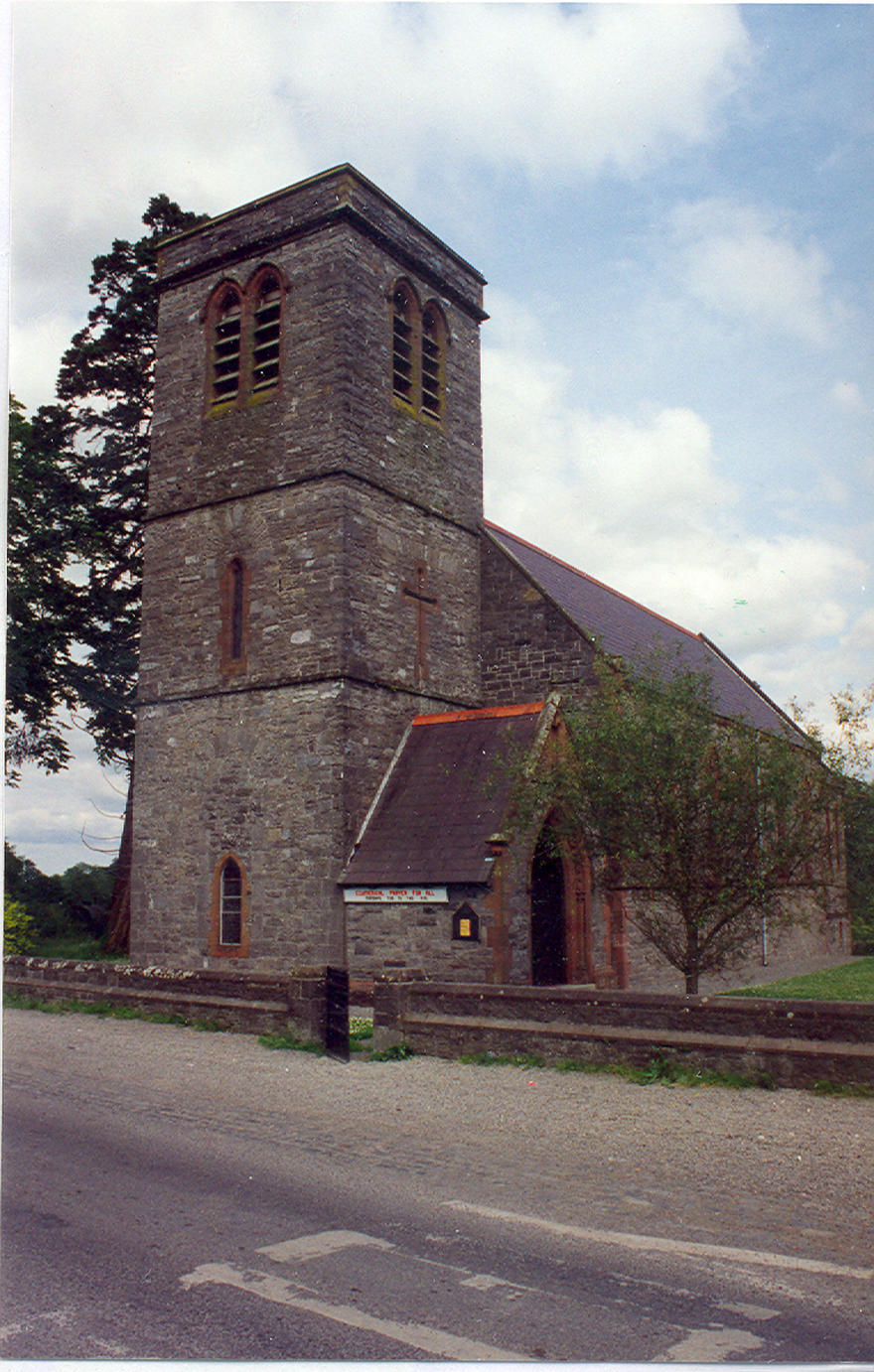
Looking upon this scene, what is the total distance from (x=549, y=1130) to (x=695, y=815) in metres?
5.48

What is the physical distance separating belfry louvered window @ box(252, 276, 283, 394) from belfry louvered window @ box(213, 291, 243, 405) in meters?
0.39

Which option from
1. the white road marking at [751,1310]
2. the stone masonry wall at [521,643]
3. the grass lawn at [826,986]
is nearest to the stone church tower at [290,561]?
the stone masonry wall at [521,643]

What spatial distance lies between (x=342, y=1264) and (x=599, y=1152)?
2935 mm

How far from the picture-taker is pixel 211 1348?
425 cm

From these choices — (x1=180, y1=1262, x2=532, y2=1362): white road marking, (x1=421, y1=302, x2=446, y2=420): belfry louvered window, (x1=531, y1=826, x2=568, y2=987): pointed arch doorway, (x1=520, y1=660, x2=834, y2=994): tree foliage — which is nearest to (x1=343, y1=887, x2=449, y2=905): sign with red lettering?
(x1=531, y1=826, x2=568, y2=987): pointed arch doorway

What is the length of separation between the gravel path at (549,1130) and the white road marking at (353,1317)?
71.6 inches

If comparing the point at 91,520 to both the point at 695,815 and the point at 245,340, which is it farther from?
the point at 695,815

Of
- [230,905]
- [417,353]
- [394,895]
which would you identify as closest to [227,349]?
[417,353]

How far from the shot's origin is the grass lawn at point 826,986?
61.9ft

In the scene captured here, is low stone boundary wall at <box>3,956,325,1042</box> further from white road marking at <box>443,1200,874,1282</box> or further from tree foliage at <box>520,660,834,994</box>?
white road marking at <box>443,1200,874,1282</box>

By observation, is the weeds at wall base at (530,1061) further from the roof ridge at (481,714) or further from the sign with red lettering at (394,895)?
the roof ridge at (481,714)

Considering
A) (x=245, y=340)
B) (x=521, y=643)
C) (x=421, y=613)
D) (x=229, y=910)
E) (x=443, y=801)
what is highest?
(x=245, y=340)

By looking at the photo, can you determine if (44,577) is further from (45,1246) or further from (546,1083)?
(45,1246)

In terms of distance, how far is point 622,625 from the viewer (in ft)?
83.7
